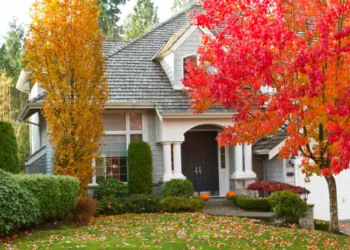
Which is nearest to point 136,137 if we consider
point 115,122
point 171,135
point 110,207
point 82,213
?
point 115,122

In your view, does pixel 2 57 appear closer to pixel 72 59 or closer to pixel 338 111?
pixel 72 59

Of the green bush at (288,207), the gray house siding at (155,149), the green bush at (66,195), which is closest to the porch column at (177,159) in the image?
the gray house siding at (155,149)

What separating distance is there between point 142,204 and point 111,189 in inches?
51.6

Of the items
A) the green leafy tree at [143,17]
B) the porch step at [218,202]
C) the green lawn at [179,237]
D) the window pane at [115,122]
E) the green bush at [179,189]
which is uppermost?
the green leafy tree at [143,17]

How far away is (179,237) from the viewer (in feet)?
38.0

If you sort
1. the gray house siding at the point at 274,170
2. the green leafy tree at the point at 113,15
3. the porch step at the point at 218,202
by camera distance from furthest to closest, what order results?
the green leafy tree at the point at 113,15 < the gray house siding at the point at 274,170 < the porch step at the point at 218,202

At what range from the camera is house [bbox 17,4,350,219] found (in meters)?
18.0

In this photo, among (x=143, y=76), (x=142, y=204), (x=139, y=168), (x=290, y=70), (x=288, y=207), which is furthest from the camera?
(x=143, y=76)

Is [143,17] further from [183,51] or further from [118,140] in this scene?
[118,140]

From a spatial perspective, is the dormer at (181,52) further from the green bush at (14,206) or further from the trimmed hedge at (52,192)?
the green bush at (14,206)

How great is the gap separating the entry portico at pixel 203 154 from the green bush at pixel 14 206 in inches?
272

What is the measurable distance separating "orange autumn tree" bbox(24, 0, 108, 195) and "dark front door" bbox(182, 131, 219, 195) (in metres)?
5.02

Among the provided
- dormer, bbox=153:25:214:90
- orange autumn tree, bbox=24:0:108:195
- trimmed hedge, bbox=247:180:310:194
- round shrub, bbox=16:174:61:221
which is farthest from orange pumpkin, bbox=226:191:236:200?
round shrub, bbox=16:174:61:221

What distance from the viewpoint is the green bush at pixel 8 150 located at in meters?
14.0
